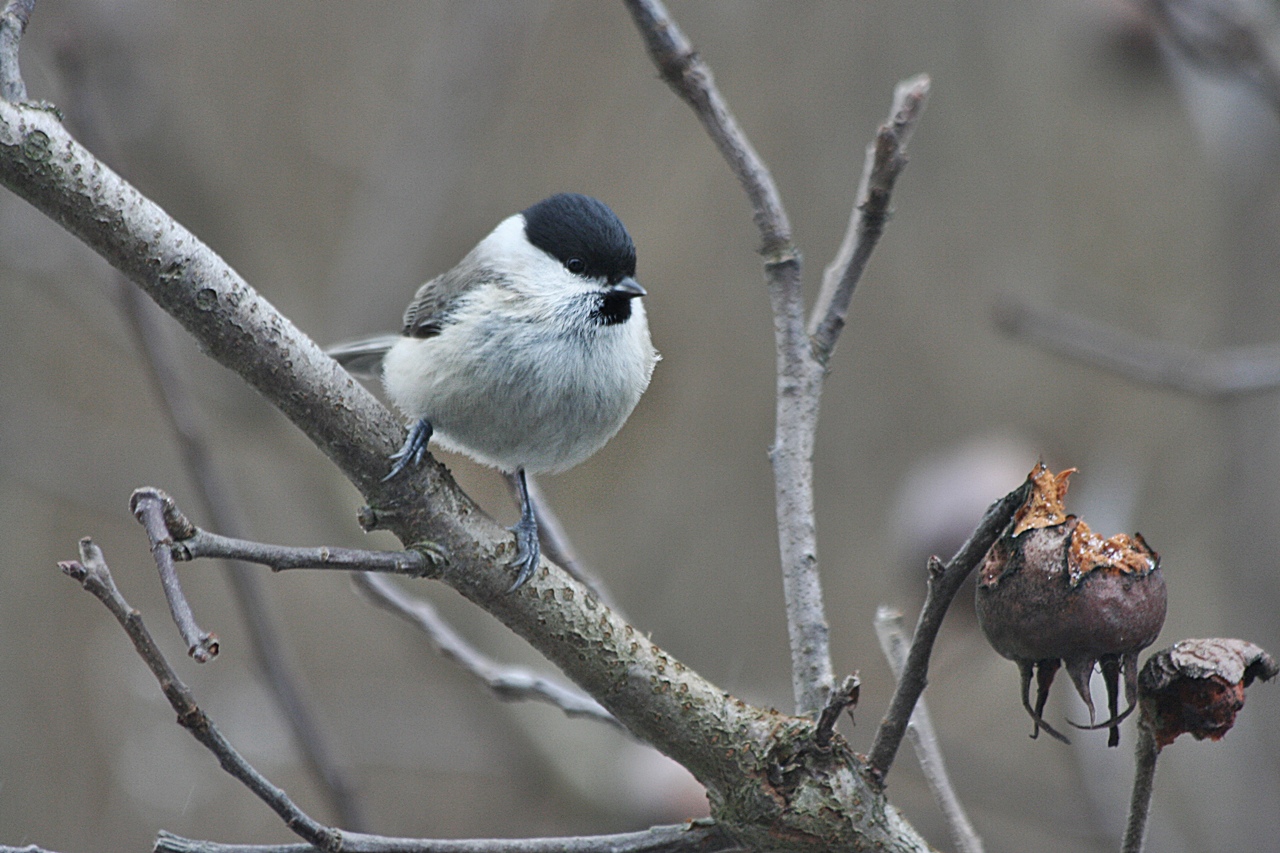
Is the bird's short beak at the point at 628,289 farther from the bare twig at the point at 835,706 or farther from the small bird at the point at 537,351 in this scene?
the bare twig at the point at 835,706

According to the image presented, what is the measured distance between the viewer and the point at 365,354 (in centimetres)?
218

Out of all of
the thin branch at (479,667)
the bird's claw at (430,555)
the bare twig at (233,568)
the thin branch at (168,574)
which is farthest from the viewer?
the bare twig at (233,568)

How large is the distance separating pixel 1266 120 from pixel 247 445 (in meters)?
2.85

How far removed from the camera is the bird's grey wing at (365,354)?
2119 mm

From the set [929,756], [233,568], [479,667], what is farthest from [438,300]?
[929,756]

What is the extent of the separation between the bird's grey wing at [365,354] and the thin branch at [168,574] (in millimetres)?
1316

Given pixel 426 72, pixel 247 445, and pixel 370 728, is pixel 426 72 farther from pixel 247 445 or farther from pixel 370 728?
pixel 370 728

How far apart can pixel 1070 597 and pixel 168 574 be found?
65 centimetres

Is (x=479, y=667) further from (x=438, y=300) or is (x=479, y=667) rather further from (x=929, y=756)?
(x=438, y=300)

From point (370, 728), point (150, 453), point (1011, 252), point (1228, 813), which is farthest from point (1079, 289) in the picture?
point (150, 453)

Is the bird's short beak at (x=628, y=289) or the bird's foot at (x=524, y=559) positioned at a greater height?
the bird's short beak at (x=628, y=289)

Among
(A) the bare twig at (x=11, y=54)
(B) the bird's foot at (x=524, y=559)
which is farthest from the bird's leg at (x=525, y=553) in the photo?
(A) the bare twig at (x=11, y=54)

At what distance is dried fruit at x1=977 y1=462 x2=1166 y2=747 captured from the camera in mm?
893

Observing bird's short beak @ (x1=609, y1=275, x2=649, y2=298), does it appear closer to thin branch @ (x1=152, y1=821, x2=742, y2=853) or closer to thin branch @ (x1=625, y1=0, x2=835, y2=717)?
thin branch @ (x1=625, y1=0, x2=835, y2=717)
